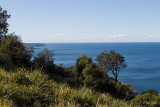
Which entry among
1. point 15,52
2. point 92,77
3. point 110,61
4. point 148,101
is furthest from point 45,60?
point 148,101

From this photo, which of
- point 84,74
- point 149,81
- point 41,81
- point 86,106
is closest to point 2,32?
point 84,74

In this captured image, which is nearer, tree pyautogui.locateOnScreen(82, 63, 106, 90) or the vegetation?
the vegetation

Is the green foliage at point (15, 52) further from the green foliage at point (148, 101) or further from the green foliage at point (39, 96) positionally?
the green foliage at point (39, 96)

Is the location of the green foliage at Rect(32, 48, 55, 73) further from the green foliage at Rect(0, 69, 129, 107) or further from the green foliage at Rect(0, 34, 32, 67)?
the green foliage at Rect(0, 69, 129, 107)

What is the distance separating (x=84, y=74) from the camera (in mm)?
23922

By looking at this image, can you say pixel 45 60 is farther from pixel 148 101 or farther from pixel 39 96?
pixel 39 96

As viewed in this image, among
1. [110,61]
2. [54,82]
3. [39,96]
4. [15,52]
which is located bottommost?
[110,61]

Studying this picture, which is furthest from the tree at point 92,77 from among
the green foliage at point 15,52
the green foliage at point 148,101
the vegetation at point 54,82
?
the green foliage at point 15,52

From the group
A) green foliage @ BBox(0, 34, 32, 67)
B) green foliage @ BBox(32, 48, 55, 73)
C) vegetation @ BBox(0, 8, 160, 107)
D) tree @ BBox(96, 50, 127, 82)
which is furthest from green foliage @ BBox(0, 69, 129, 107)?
tree @ BBox(96, 50, 127, 82)

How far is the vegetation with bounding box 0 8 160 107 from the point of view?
6.53m

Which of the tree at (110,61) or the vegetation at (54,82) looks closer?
the vegetation at (54,82)

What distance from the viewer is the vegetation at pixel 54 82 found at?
6.53 meters

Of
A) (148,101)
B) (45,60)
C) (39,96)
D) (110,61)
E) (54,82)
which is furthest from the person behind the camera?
(110,61)

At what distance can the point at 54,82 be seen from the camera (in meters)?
9.84
